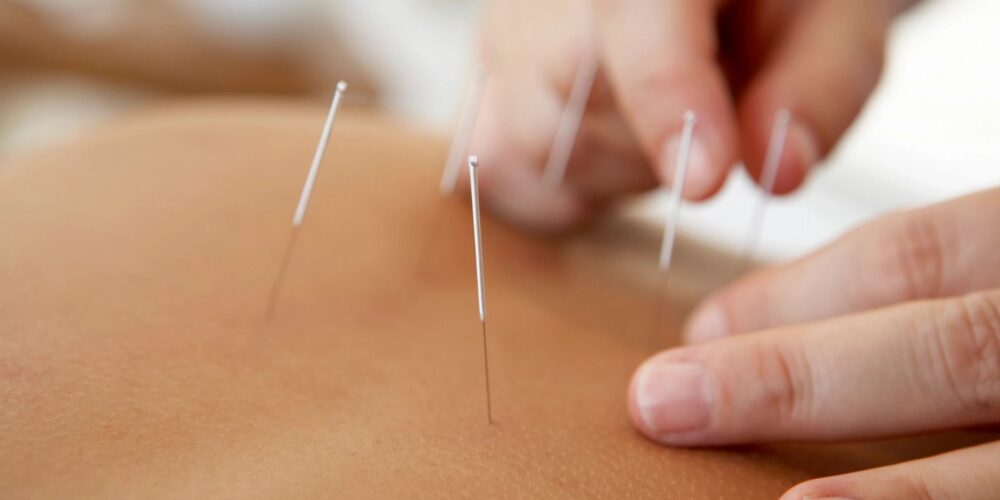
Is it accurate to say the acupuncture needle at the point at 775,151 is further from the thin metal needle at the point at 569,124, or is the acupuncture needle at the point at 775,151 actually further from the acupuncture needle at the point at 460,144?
the acupuncture needle at the point at 460,144

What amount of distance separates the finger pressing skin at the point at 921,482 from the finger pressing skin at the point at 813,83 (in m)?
0.43

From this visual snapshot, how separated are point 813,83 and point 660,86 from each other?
0.68 feet

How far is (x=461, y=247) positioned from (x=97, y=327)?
0.42m

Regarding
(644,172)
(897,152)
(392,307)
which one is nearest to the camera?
(392,307)

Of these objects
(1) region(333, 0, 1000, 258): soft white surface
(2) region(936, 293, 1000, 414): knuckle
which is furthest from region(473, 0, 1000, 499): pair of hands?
(1) region(333, 0, 1000, 258): soft white surface

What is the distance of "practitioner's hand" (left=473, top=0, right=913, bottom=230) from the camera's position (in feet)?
2.95

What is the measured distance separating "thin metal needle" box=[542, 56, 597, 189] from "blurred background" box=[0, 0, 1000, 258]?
25cm

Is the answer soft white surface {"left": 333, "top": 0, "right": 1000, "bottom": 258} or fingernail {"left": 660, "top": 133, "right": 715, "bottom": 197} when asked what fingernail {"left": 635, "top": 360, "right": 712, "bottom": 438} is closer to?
fingernail {"left": 660, "top": 133, "right": 715, "bottom": 197}

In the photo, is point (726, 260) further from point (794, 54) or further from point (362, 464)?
point (362, 464)

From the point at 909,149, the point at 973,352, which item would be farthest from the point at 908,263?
the point at 909,149

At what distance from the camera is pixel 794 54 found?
3.30 ft

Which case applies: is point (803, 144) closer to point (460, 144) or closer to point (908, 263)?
point (908, 263)

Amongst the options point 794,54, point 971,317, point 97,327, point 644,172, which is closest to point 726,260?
point 644,172

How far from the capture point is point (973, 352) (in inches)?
25.9
